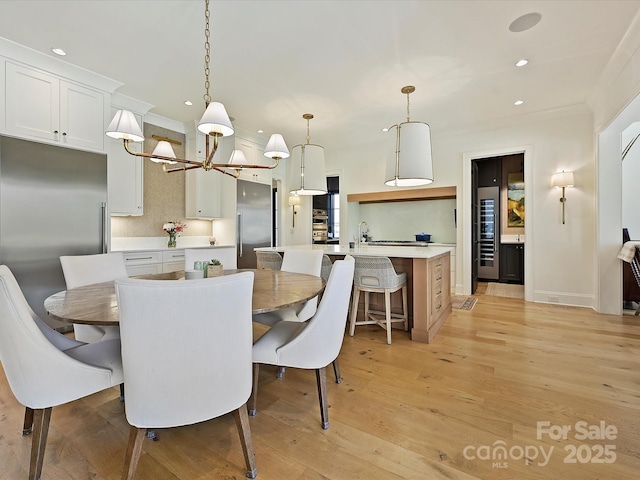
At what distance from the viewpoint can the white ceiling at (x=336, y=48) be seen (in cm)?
227

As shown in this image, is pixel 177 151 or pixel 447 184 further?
pixel 447 184

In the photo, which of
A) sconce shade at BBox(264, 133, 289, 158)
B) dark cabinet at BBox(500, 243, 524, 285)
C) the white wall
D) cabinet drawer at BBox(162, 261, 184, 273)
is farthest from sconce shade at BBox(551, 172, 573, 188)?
cabinet drawer at BBox(162, 261, 184, 273)

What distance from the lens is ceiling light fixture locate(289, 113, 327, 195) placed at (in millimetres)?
3584

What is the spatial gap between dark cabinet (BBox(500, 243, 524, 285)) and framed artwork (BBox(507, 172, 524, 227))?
598 millimetres

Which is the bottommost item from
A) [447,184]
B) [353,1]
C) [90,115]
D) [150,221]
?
[150,221]

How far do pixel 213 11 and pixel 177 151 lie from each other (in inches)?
111

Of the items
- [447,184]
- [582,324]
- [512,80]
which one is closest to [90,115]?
[512,80]

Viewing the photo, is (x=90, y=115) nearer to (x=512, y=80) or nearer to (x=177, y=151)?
(x=177, y=151)

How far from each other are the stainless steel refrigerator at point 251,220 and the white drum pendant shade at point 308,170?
1.55m

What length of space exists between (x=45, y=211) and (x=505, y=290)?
674 cm

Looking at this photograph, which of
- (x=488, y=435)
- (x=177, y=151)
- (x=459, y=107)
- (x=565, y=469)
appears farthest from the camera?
(x=177, y=151)

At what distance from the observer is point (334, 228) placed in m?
7.38

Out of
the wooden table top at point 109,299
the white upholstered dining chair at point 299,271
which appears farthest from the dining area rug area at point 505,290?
the wooden table top at point 109,299

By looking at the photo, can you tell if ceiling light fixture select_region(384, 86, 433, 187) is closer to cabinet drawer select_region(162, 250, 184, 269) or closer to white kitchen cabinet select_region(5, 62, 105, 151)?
cabinet drawer select_region(162, 250, 184, 269)
